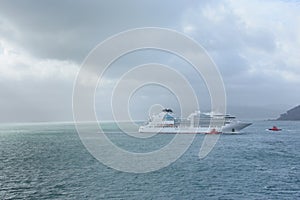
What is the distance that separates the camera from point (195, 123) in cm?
15575

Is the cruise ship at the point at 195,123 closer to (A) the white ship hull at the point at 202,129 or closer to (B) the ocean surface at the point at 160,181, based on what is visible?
(A) the white ship hull at the point at 202,129

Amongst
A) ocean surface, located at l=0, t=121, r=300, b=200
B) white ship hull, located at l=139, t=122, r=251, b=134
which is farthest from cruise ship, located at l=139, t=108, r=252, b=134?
ocean surface, located at l=0, t=121, r=300, b=200

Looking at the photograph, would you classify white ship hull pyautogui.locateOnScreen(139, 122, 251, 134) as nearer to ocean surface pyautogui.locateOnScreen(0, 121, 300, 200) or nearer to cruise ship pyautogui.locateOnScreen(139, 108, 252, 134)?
cruise ship pyautogui.locateOnScreen(139, 108, 252, 134)

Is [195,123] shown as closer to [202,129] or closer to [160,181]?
[202,129]

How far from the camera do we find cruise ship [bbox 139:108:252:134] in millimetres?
143750

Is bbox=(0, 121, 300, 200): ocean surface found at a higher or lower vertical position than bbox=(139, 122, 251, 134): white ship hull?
lower

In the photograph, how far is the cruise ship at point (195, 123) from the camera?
143750mm

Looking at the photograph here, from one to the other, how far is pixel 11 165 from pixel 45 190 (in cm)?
2593

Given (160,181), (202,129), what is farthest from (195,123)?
(160,181)

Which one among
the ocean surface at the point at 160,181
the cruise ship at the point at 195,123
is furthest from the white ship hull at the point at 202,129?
the ocean surface at the point at 160,181

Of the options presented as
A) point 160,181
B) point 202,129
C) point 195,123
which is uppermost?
point 195,123

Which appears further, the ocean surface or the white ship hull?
the white ship hull

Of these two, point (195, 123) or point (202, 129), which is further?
point (195, 123)

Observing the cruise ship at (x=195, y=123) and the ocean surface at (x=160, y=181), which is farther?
the cruise ship at (x=195, y=123)
